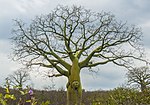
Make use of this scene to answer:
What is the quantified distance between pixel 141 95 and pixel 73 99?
12313 mm

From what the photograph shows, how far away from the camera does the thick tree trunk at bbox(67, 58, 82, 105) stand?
23.1 meters

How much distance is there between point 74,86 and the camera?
23.0 m

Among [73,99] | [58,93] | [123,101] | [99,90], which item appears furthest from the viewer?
[99,90]

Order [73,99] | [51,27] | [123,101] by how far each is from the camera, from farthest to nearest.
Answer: [51,27], [73,99], [123,101]

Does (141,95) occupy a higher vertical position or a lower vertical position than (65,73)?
lower

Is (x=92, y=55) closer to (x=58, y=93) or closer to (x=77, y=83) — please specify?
(x=77, y=83)

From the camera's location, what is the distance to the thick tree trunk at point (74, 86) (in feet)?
75.9

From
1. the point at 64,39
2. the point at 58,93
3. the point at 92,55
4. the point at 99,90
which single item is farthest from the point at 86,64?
the point at 99,90

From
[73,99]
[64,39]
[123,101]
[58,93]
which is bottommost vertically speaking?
[123,101]

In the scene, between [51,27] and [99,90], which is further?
[99,90]

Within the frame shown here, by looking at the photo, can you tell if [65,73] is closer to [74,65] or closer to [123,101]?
[74,65]

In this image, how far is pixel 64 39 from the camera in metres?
25.0

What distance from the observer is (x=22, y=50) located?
2434 centimetres

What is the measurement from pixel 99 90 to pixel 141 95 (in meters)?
24.6
